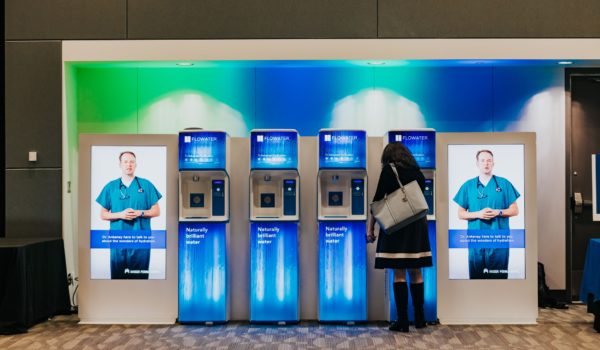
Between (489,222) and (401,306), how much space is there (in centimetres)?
116

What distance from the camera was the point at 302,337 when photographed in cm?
479

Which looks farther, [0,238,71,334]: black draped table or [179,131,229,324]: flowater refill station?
[179,131,229,324]: flowater refill station

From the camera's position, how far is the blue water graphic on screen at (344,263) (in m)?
5.14

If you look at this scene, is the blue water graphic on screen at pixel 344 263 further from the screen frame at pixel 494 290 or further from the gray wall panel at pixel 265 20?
the gray wall panel at pixel 265 20

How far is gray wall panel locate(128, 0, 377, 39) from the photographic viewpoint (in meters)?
5.91

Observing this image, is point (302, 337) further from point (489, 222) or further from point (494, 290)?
point (489, 222)

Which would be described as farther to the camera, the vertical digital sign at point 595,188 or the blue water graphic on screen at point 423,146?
the vertical digital sign at point 595,188

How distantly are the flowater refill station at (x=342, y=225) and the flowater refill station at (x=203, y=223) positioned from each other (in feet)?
2.85

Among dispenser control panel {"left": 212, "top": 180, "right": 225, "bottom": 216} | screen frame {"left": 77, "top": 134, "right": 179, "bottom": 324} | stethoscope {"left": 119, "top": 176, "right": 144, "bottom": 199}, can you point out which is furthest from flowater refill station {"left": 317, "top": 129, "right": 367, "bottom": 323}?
stethoscope {"left": 119, "top": 176, "right": 144, "bottom": 199}

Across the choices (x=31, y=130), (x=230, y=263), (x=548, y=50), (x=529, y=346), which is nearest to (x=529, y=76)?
(x=548, y=50)

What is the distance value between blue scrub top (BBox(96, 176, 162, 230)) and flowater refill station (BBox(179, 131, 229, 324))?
35 centimetres

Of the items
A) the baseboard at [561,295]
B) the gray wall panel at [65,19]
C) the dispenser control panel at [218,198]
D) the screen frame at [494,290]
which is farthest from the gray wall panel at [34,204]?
the baseboard at [561,295]

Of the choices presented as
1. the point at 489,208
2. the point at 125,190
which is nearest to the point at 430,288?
the point at 489,208

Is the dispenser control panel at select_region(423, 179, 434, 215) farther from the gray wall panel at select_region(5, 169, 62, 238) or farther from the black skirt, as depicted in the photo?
the gray wall panel at select_region(5, 169, 62, 238)
